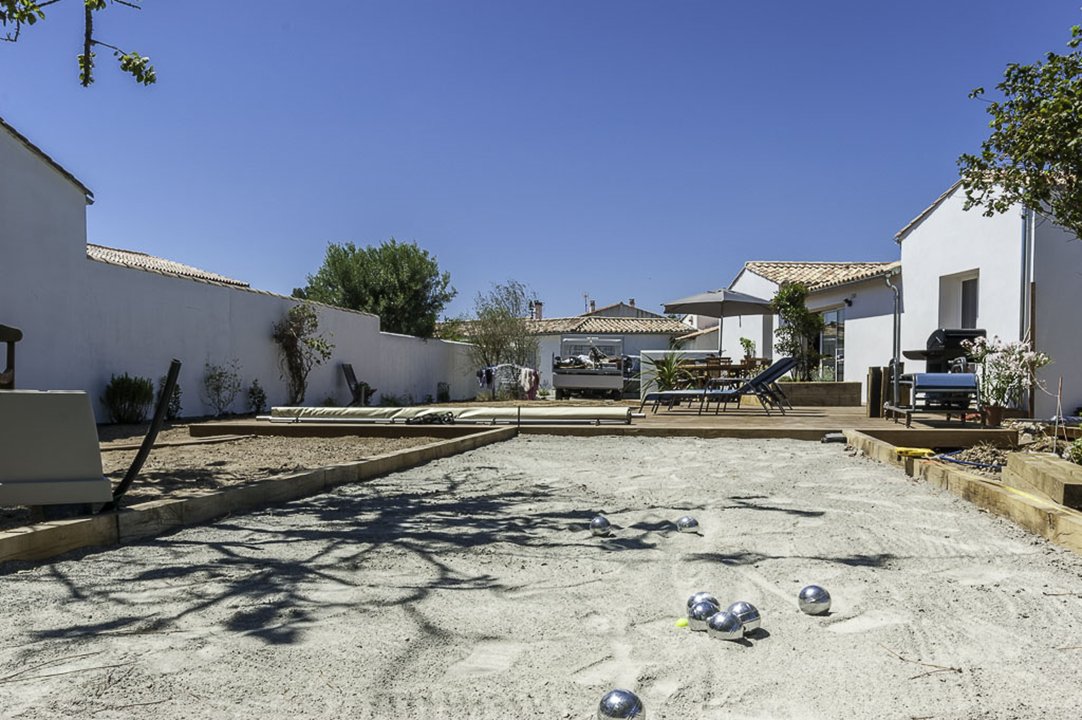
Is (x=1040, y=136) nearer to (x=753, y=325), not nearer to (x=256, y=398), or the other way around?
(x=256, y=398)

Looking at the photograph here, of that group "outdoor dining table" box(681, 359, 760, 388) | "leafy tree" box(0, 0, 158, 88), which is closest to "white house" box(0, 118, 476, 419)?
"leafy tree" box(0, 0, 158, 88)

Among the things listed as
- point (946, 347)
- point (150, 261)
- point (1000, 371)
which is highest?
point (150, 261)

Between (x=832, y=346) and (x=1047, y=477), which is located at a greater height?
(x=832, y=346)

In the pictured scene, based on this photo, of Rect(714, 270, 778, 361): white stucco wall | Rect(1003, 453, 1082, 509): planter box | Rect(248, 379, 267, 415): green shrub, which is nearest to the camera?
Rect(1003, 453, 1082, 509): planter box

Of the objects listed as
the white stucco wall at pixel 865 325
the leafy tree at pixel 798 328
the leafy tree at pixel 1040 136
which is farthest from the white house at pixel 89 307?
the white stucco wall at pixel 865 325

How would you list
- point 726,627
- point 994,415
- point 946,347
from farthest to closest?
point 946,347
point 994,415
point 726,627

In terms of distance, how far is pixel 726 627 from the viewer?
2.25 metres

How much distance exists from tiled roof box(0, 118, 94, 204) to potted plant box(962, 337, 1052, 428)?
1138 cm

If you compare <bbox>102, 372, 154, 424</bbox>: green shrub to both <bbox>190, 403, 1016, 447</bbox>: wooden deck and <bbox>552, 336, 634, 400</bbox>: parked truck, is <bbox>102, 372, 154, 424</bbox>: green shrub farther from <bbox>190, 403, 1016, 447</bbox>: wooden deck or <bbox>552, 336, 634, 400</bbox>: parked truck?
<bbox>552, 336, 634, 400</bbox>: parked truck

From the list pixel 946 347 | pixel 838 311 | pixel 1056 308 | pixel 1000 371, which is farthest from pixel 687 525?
pixel 838 311

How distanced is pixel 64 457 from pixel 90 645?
153cm

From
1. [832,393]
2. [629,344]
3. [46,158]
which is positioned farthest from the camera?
[629,344]

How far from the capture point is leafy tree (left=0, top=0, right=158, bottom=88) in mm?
4738

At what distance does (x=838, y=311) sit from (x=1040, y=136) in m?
12.4
